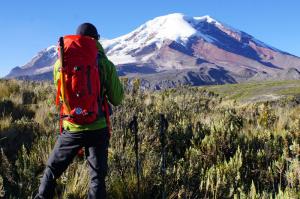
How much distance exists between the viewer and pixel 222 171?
5.09 m

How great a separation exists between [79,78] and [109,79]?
407 millimetres

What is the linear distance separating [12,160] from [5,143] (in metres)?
0.66

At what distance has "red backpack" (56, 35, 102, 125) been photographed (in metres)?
4.04

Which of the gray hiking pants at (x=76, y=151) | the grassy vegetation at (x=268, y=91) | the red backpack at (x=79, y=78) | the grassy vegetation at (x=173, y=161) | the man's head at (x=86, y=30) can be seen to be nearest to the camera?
the red backpack at (x=79, y=78)

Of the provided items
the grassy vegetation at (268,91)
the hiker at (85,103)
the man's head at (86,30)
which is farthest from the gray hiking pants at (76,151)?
the grassy vegetation at (268,91)

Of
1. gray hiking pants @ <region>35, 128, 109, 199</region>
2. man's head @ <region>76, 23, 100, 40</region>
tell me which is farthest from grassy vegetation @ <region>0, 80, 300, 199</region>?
man's head @ <region>76, 23, 100, 40</region>

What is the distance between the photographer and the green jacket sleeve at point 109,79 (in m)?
4.33

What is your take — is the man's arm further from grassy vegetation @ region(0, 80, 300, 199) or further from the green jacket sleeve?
grassy vegetation @ region(0, 80, 300, 199)

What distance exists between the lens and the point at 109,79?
4363 millimetres

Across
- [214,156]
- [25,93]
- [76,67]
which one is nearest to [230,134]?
[214,156]

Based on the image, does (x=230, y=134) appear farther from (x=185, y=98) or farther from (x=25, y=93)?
(x=25, y=93)

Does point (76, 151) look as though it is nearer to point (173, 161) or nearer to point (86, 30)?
point (86, 30)

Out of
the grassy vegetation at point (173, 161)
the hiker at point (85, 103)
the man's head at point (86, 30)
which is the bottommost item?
the grassy vegetation at point (173, 161)

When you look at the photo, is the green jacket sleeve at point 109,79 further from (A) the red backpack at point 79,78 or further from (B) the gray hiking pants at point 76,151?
(B) the gray hiking pants at point 76,151
